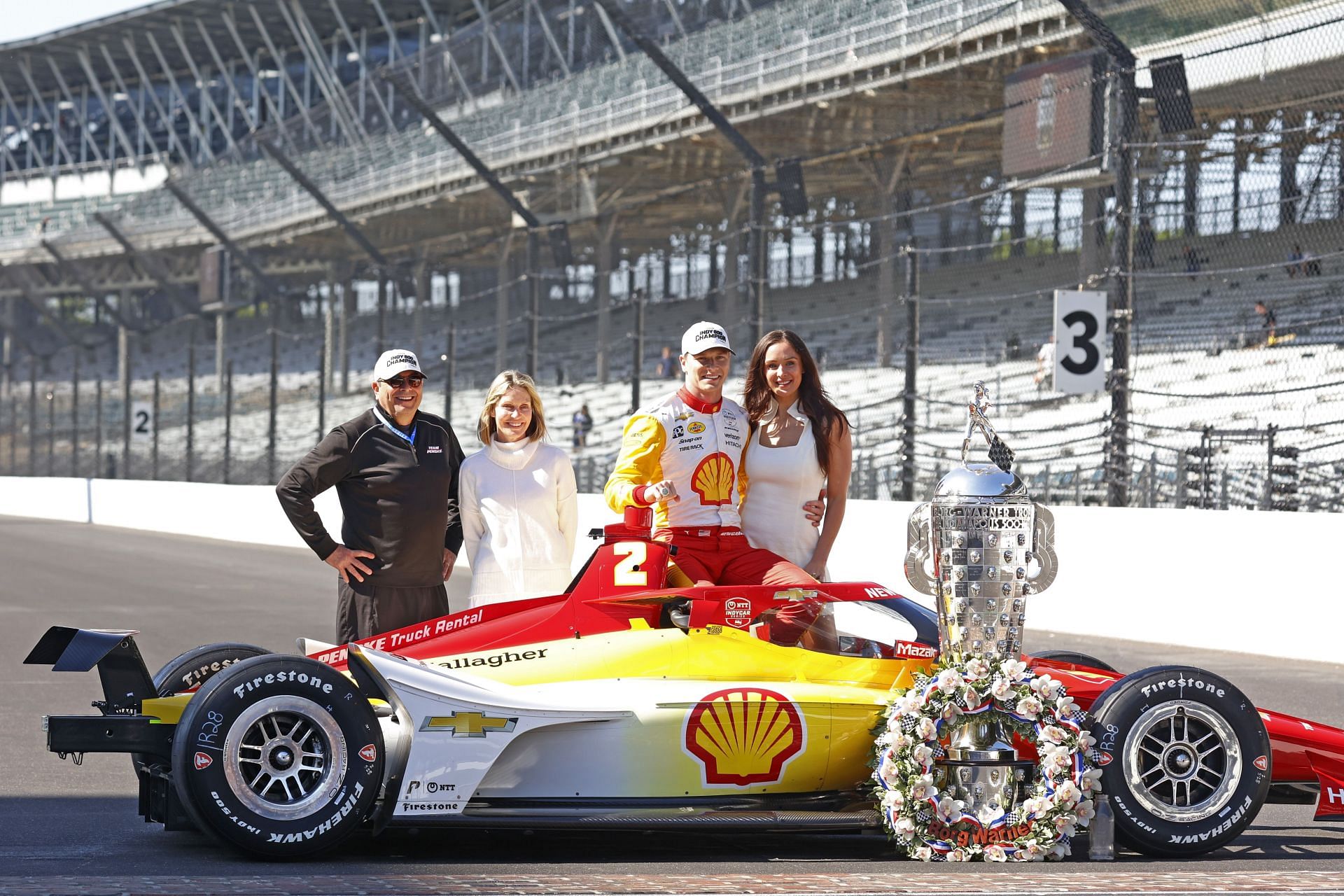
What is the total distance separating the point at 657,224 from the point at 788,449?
33931mm

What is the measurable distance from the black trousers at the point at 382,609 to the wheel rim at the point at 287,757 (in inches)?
56.4

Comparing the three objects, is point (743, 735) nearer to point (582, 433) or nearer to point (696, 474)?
point (696, 474)

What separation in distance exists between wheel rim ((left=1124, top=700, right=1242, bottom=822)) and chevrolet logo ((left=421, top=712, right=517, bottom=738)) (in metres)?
1.93

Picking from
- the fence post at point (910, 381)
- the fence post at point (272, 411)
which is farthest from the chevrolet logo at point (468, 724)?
the fence post at point (272, 411)

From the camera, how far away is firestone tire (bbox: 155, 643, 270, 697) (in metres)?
5.94

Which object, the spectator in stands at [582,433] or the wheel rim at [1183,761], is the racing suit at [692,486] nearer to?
the wheel rim at [1183,761]

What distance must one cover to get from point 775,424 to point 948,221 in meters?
29.7

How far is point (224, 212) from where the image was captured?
171 feet

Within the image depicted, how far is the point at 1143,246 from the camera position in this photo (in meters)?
14.2

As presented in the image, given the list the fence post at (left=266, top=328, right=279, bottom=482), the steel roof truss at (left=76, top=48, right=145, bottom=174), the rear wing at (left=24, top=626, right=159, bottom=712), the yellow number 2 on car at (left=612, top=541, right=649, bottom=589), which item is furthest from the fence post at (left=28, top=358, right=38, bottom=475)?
the yellow number 2 on car at (left=612, top=541, right=649, bottom=589)

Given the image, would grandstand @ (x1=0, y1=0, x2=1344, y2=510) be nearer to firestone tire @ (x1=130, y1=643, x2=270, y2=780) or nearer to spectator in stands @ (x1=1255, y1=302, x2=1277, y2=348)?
spectator in stands @ (x1=1255, y1=302, x2=1277, y2=348)

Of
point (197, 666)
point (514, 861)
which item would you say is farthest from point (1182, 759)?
point (197, 666)

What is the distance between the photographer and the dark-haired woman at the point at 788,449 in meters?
6.62

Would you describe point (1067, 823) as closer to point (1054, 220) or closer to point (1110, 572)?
point (1110, 572)
